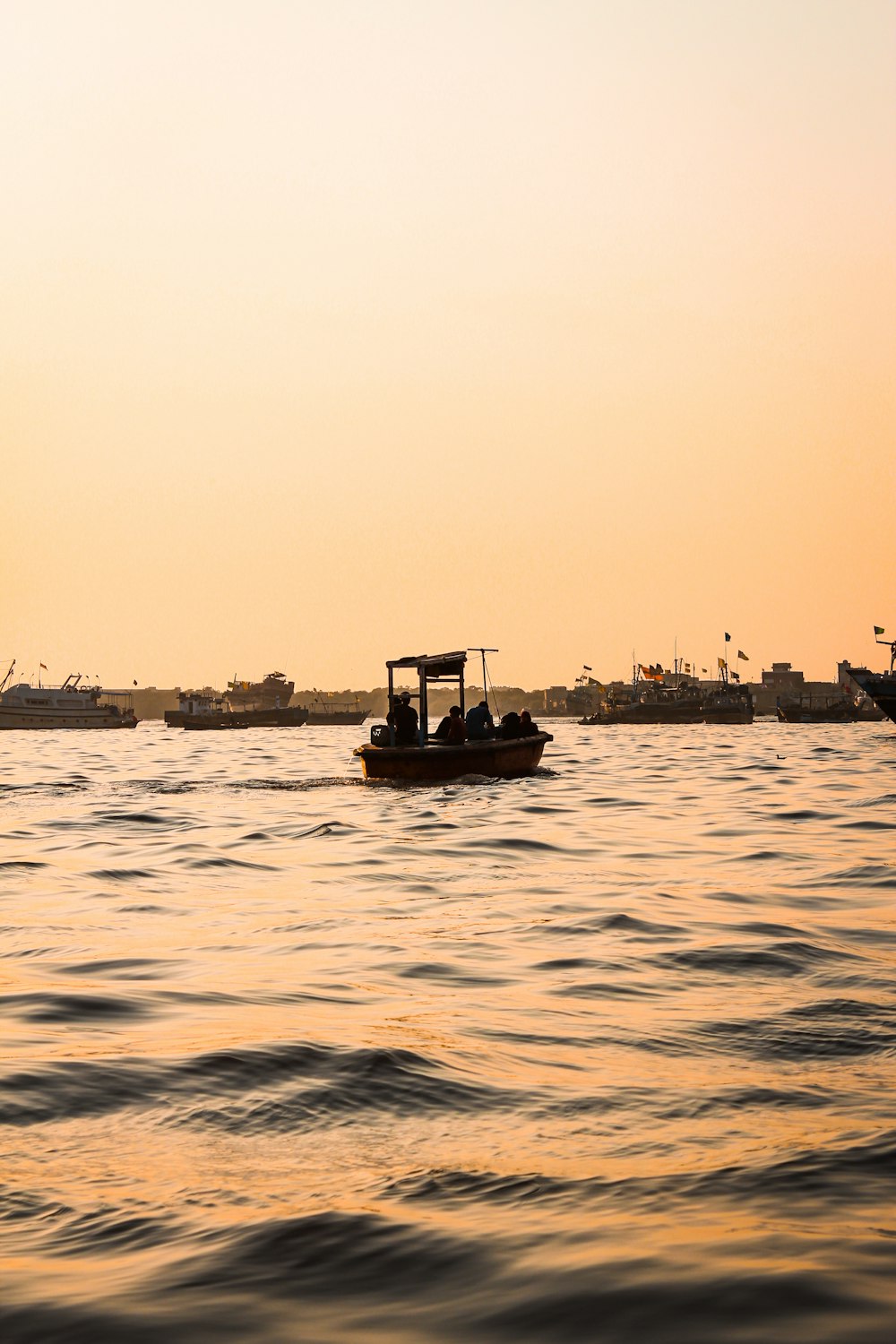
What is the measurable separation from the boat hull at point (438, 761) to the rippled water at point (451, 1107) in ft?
58.4

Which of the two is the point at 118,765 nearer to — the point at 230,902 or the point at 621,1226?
the point at 230,902

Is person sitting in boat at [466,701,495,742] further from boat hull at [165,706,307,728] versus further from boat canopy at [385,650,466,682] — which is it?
boat hull at [165,706,307,728]

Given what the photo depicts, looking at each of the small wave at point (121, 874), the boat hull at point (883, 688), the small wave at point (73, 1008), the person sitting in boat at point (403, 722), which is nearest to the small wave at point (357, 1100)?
the small wave at point (73, 1008)

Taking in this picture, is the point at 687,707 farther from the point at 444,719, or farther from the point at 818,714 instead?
the point at 444,719

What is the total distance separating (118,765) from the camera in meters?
60.2

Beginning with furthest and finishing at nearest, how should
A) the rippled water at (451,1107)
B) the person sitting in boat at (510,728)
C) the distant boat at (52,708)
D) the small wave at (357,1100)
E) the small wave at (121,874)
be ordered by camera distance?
the distant boat at (52,708)
the person sitting in boat at (510,728)
the small wave at (121,874)
the small wave at (357,1100)
the rippled water at (451,1107)

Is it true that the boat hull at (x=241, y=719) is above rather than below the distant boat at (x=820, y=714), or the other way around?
above

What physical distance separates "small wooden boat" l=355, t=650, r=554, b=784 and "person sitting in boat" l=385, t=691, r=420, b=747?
0.17 ft

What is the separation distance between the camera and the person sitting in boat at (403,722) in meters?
37.8

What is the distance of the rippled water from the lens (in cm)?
461

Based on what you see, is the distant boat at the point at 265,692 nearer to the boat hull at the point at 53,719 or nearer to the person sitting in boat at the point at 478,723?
the boat hull at the point at 53,719

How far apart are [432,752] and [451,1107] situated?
28.2 m

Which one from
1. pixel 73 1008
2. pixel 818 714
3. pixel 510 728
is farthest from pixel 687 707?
pixel 73 1008

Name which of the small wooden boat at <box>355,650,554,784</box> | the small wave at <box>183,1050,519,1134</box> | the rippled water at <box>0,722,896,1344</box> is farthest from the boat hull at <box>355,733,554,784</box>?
the small wave at <box>183,1050,519,1134</box>
